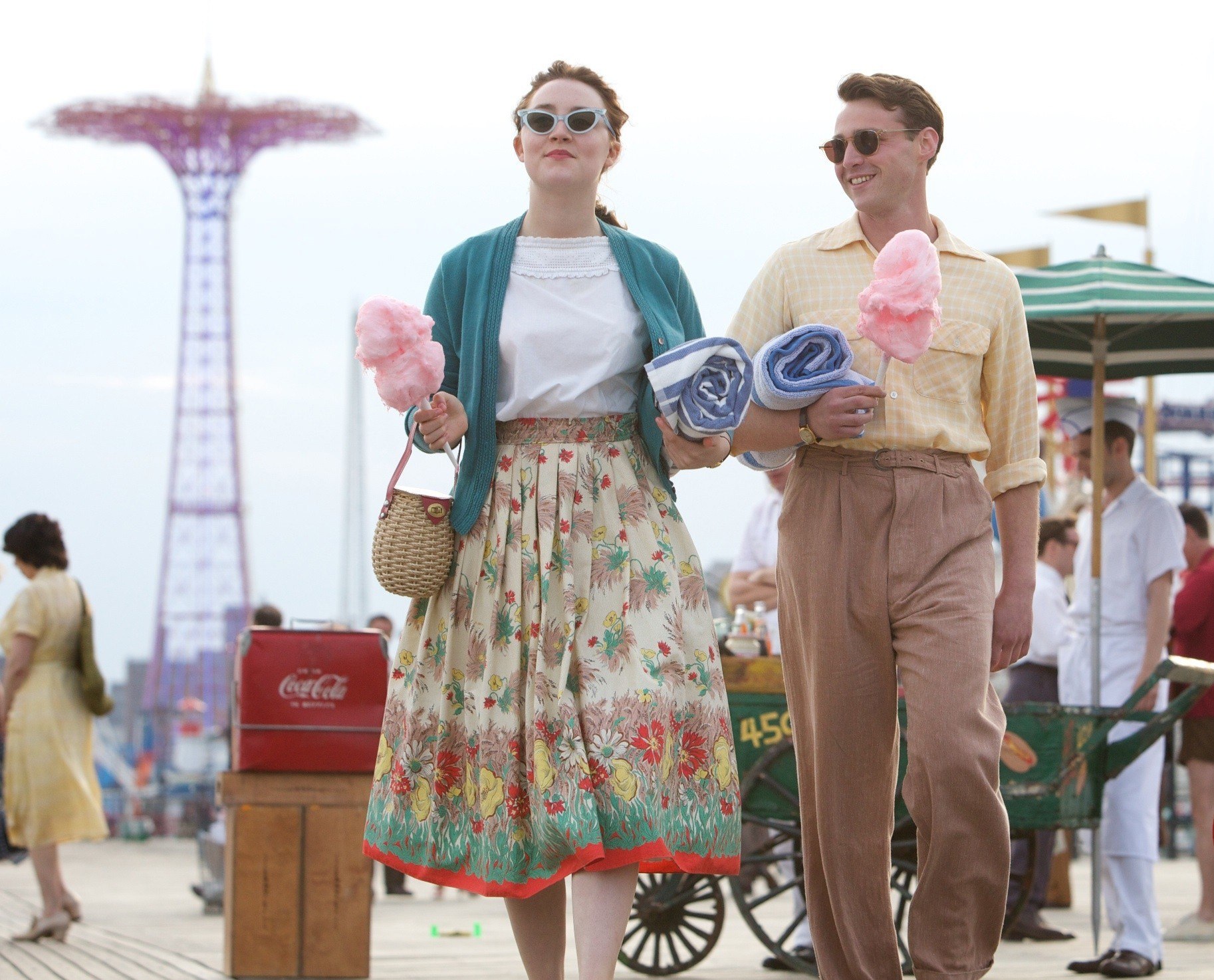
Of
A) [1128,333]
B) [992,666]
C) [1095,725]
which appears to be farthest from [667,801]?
[1128,333]

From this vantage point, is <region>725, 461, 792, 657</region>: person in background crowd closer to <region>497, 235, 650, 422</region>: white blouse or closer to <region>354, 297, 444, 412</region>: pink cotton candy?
<region>497, 235, 650, 422</region>: white blouse

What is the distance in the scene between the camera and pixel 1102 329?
22.3 ft

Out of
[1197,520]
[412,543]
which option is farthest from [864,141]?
[1197,520]

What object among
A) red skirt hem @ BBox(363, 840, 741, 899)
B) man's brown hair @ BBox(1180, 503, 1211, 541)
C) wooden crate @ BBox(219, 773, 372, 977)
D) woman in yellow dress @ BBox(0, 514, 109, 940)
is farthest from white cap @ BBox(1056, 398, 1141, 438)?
woman in yellow dress @ BBox(0, 514, 109, 940)

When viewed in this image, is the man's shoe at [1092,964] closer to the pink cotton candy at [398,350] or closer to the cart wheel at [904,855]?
the cart wheel at [904,855]

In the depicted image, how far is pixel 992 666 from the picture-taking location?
4047 millimetres

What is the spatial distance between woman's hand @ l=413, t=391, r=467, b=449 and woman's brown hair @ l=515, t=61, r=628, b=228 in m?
0.73

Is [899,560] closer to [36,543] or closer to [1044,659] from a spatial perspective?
[1044,659]

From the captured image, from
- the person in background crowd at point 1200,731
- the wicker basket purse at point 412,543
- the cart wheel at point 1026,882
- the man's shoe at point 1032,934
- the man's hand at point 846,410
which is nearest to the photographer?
the man's hand at point 846,410

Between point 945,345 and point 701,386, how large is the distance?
0.65 metres

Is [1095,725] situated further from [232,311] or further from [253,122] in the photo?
[253,122]

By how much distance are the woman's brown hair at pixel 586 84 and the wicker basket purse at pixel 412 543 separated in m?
0.87

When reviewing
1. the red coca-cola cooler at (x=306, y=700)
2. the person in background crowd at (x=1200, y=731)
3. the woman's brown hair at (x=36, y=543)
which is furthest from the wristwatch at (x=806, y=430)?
the woman's brown hair at (x=36, y=543)

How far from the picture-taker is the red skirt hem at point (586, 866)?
3.72m
